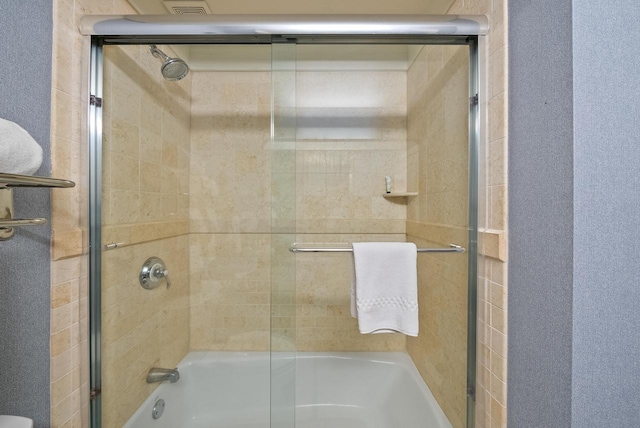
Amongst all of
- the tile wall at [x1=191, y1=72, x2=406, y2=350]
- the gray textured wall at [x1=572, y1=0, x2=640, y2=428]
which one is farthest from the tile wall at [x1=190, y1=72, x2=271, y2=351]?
the gray textured wall at [x1=572, y1=0, x2=640, y2=428]

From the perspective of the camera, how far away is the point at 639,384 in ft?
2.37

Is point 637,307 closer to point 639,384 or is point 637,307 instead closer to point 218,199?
point 639,384

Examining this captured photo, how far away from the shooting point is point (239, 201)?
1.22 metres

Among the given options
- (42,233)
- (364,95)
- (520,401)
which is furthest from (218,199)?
(520,401)

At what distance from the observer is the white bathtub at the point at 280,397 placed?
117cm

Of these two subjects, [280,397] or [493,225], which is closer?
[493,225]

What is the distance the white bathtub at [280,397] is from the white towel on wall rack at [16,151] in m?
0.89

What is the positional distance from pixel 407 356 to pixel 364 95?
1.28m

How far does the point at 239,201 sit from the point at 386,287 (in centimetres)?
68

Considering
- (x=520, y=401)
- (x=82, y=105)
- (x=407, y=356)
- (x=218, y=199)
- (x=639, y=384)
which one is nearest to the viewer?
(x=639, y=384)

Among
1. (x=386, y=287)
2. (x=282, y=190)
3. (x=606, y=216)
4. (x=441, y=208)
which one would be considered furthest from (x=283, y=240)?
(x=606, y=216)

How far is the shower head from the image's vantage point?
3.81 feet

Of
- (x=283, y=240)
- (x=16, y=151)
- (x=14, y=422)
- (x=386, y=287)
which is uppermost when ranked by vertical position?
(x=16, y=151)

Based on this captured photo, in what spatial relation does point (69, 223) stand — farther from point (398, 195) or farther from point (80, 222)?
point (398, 195)
